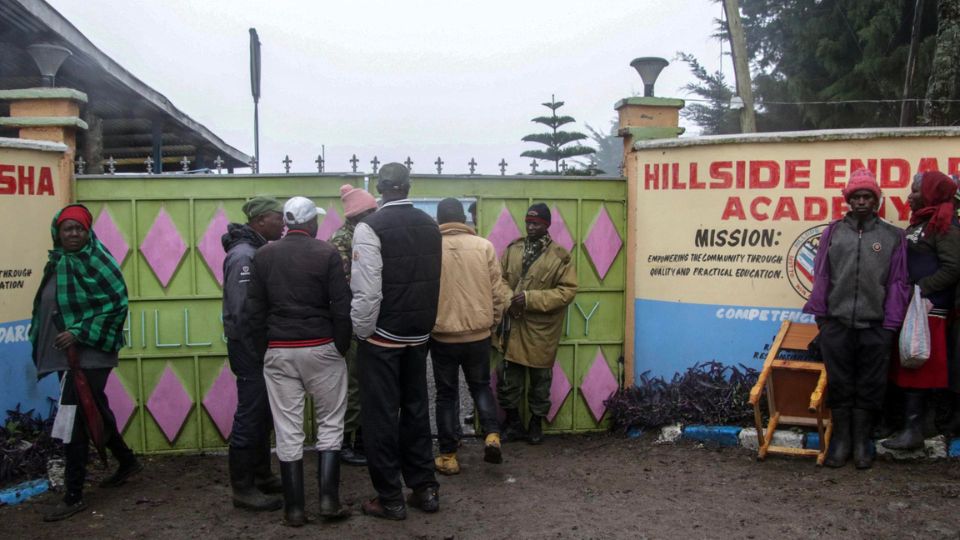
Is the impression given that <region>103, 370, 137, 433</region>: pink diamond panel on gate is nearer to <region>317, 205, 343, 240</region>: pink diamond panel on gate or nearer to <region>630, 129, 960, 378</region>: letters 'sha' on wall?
<region>317, 205, 343, 240</region>: pink diamond panel on gate

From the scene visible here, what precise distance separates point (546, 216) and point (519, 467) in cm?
183

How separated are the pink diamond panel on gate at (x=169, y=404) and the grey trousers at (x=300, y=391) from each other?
2.00 m

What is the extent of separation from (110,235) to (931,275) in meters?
5.71

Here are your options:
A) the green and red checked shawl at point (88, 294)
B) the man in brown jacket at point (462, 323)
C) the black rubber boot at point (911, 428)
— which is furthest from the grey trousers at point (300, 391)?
the black rubber boot at point (911, 428)

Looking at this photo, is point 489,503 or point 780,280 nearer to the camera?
point 489,503

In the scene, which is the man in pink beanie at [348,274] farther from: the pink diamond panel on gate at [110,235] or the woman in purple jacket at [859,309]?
the woman in purple jacket at [859,309]

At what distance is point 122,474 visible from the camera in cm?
534

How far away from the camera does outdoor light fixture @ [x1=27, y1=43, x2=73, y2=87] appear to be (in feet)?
20.0

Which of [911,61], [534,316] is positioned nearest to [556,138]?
[911,61]

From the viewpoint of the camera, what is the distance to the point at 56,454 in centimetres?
538

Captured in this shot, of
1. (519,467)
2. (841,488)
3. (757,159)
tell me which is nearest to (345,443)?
(519,467)

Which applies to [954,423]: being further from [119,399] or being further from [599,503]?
[119,399]

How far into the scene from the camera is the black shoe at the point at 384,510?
15.0 feet

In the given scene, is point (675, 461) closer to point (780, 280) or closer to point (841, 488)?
point (841, 488)
